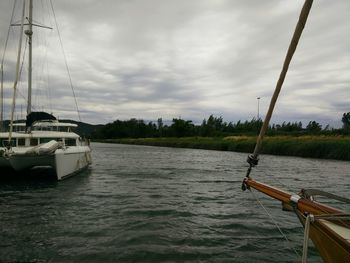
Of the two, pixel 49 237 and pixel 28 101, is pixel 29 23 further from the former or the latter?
pixel 49 237

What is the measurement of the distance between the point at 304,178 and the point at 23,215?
1584 cm

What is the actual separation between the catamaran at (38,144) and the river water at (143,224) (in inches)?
50.9

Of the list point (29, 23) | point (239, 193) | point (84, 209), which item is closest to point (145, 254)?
point (84, 209)

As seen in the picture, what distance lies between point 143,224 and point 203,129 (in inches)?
3783

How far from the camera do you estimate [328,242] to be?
4547 millimetres

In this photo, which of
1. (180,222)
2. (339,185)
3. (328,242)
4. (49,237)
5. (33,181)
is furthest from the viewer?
(33,181)

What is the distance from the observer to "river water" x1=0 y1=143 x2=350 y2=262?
796 centimetres

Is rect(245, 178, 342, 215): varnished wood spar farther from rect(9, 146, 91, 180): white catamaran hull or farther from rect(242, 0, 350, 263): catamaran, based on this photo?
rect(9, 146, 91, 180): white catamaran hull

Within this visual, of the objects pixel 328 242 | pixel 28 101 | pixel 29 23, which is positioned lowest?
pixel 328 242

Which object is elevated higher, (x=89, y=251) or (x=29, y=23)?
(x=29, y=23)

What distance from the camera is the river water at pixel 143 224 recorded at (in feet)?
26.1

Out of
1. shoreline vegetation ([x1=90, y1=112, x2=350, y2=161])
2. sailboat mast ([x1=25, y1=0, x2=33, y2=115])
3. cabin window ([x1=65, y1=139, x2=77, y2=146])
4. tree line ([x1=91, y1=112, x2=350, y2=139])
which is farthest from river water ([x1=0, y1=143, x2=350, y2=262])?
tree line ([x1=91, y1=112, x2=350, y2=139])

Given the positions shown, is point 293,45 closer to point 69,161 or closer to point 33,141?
point 69,161

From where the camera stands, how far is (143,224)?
10.4 meters
